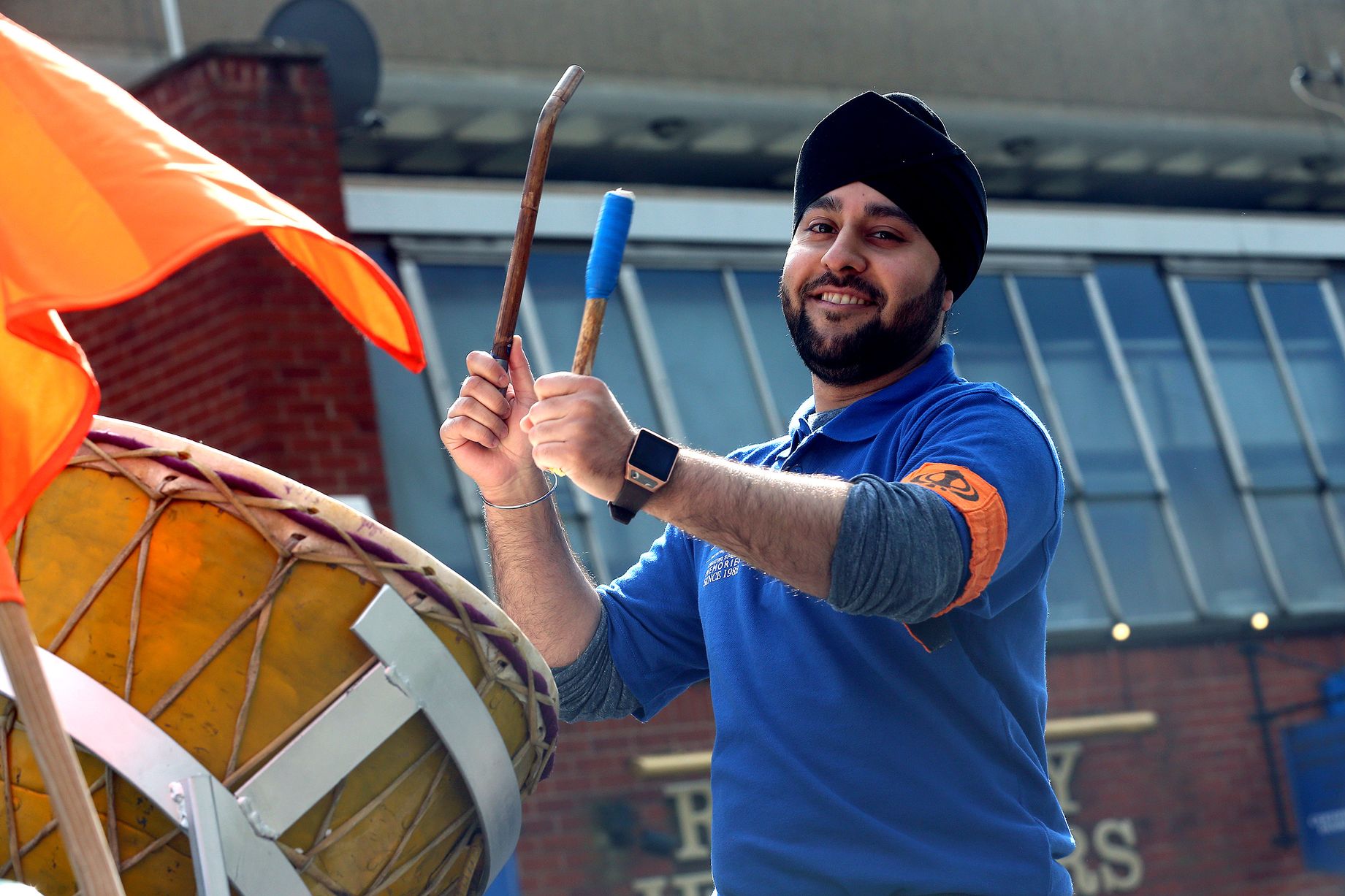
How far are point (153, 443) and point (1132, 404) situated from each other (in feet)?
28.1

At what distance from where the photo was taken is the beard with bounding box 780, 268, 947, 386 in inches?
93.4

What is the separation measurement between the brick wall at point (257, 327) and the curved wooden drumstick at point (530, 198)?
4746mm

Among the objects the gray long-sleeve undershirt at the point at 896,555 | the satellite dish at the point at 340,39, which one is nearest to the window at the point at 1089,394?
the satellite dish at the point at 340,39

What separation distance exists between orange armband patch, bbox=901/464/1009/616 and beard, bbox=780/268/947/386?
Answer: 358 millimetres

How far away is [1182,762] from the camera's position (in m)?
9.21

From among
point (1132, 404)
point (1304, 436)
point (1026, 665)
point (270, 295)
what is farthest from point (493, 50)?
point (1026, 665)

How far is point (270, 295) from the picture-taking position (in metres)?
6.87

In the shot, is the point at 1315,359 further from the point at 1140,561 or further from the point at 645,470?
the point at 645,470

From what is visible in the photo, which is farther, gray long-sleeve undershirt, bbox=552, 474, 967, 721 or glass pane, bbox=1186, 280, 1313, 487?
glass pane, bbox=1186, 280, 1313, 487

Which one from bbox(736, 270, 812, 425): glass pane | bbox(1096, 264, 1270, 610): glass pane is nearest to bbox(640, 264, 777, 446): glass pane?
bbox(736, 270, 812, 425): glass pane

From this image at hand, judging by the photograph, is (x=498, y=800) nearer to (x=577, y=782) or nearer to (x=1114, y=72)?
(x=577, y=782)

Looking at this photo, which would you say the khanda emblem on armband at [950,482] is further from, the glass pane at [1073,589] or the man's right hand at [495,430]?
the glass pane at [1073,589]

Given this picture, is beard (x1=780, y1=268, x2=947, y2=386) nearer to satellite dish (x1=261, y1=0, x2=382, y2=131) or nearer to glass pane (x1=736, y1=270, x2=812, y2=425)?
satellite dish (x1=261, y1=0, x2=382, y2=131)

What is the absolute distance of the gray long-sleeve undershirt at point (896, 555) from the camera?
6.36 feet
